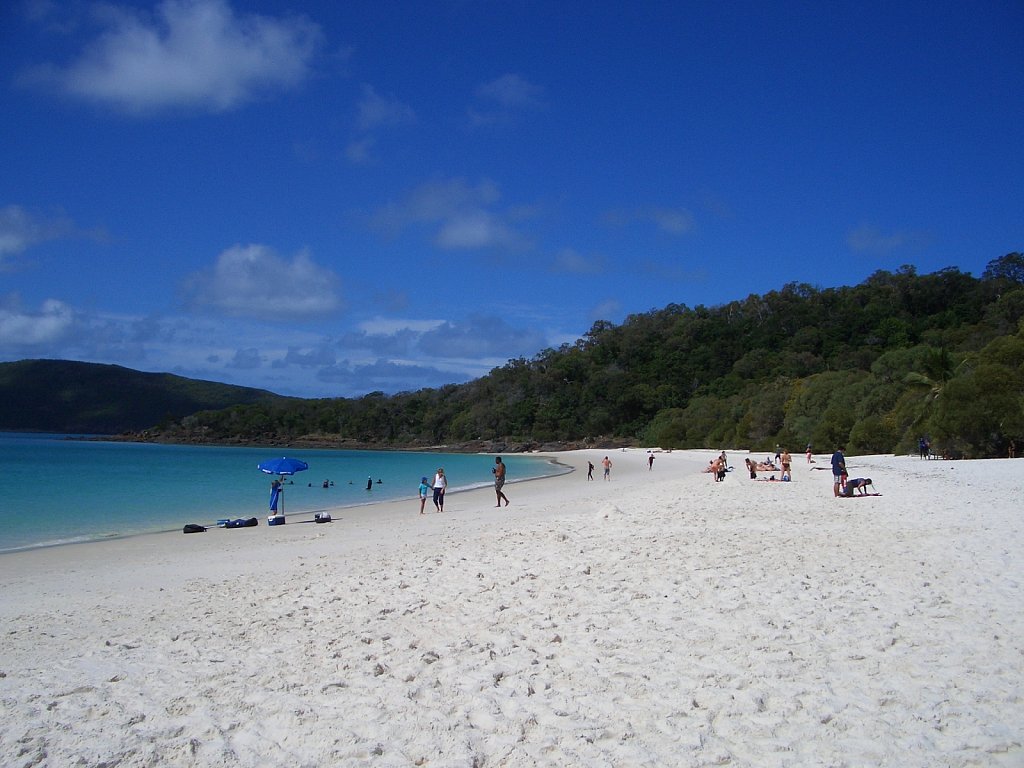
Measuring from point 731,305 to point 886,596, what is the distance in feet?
389

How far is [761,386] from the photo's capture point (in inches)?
3250

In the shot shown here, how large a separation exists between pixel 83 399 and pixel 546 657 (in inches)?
7461

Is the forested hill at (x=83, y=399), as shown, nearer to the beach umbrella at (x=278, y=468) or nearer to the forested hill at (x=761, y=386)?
the forested hill at (x=761, y=386)

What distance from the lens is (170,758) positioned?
402 cm

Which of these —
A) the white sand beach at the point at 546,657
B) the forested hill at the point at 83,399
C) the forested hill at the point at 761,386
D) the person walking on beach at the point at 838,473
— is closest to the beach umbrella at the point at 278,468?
the white sand beach at the point at 546,657

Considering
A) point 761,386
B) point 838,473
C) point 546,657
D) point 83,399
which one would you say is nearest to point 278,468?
point 838,473

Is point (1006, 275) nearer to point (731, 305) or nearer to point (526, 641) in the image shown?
point (731, 305)

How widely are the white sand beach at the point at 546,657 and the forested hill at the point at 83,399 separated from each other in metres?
163

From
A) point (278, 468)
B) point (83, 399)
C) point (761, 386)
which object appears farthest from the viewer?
point (83, 399)

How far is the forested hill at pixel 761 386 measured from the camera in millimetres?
37625

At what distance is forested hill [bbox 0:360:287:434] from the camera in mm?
162125

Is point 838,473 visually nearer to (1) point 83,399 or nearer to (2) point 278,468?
(2) point 278,468

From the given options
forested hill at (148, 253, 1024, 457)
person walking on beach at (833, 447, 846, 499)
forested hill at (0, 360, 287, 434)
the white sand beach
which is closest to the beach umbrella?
the white sand beach

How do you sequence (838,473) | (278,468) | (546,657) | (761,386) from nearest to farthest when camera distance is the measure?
1. (546,657)
2. (838,473)
3. (278,468)
4. (761,386)
